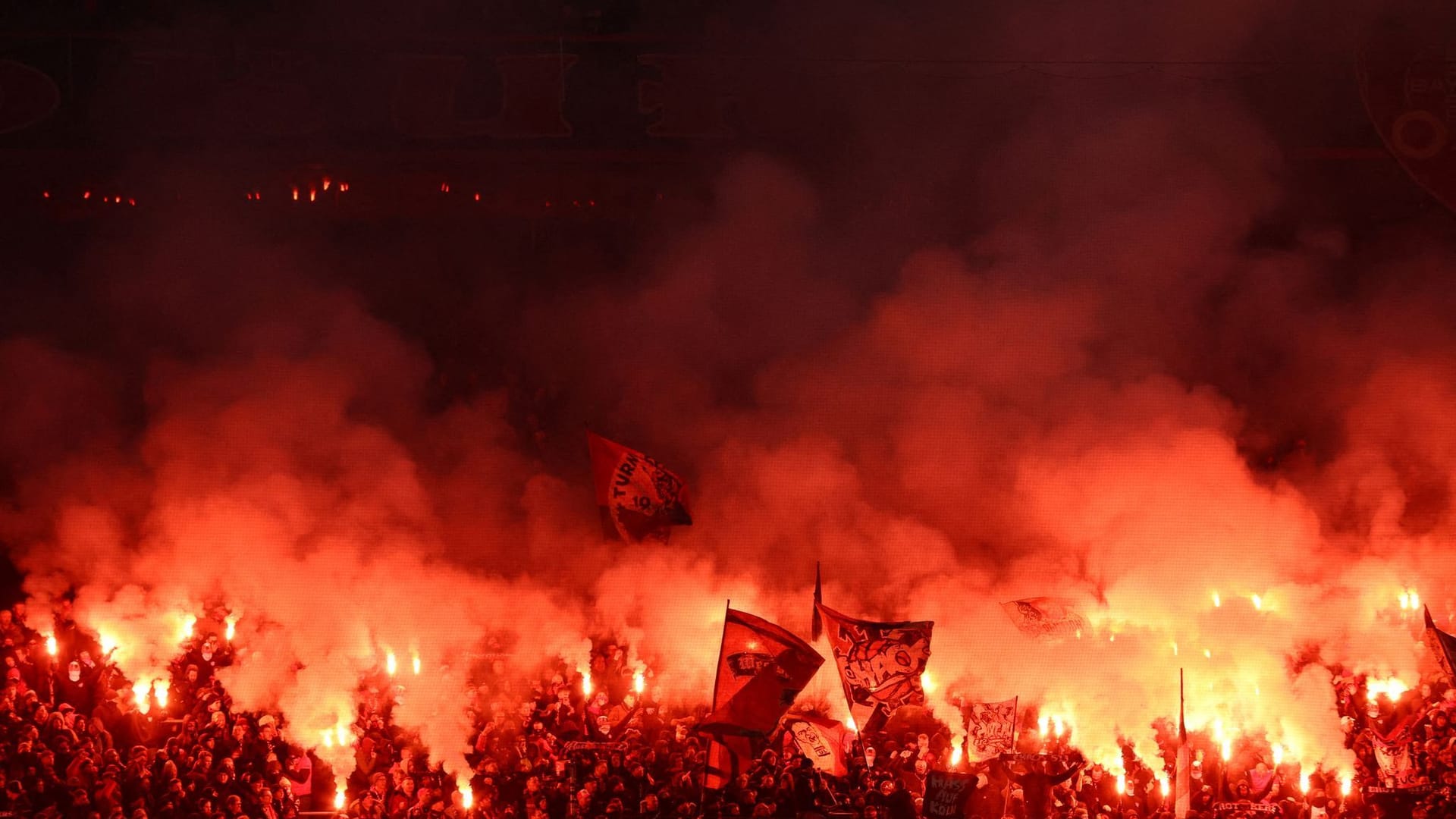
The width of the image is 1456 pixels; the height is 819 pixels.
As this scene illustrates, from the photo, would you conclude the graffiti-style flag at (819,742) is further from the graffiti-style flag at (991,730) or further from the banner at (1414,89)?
the banner at (1414,89)

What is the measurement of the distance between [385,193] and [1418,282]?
9.52 meters

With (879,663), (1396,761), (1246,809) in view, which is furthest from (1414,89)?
(879,663)

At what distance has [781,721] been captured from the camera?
813 centimetres

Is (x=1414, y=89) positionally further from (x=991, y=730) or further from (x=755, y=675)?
(x=755, y=675)

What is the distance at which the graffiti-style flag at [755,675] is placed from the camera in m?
7.75

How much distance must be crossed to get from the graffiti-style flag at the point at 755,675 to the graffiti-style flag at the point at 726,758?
0.05 metres

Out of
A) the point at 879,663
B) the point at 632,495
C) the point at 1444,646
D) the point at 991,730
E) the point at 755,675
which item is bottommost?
the point at 991,730

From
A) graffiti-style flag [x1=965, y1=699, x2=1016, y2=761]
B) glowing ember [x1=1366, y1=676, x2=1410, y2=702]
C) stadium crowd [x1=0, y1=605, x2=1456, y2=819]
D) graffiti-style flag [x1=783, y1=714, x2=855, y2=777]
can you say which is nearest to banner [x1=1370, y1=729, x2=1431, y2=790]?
stadium crowd [x1=0, y1=605, x2=1456, y2=819]

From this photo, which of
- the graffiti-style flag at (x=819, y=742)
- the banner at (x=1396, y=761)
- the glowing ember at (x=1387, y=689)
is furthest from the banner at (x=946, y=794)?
the glowing ember at (x=1387, y=689)

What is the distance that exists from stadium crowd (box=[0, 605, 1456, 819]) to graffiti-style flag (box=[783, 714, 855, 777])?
0.05 m

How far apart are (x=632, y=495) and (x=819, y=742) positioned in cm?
248

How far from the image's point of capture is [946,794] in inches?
283

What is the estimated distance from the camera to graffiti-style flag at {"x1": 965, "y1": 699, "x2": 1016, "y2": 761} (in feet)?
27.5

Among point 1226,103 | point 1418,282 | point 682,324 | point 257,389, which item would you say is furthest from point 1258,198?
point 257,389
